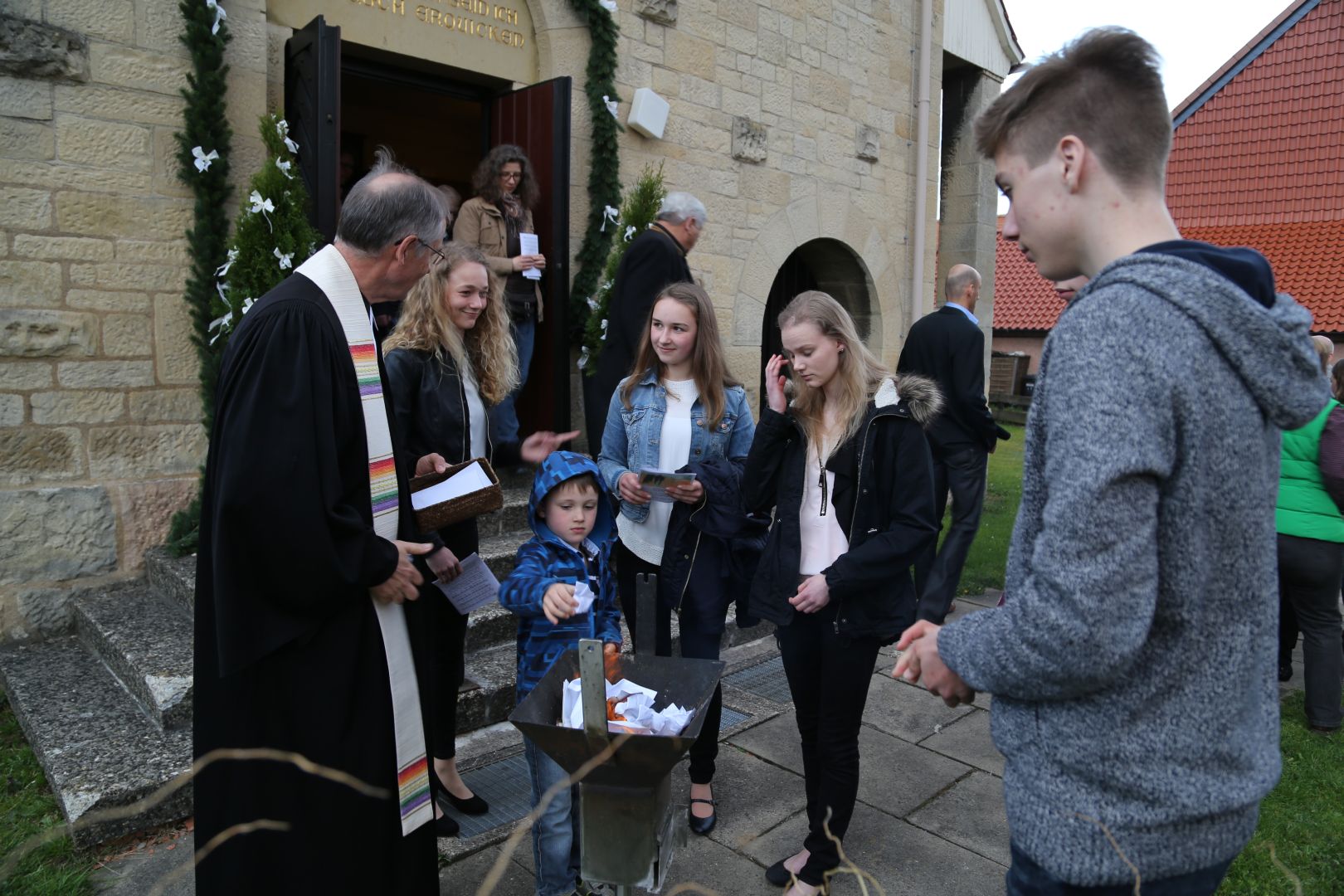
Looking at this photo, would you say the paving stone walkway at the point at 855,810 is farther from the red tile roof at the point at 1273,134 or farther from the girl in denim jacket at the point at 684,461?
the red tile roof at the point at 1273,134

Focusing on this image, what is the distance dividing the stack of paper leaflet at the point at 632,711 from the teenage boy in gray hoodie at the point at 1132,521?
2.96 feet

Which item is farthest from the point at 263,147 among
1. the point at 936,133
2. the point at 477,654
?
the point at 936,133

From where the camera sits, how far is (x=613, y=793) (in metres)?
1.96

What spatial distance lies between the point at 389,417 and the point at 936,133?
27.7ft

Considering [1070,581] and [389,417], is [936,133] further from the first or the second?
[1070,581]

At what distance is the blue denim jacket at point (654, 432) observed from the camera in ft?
11.4

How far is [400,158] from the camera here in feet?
31.6

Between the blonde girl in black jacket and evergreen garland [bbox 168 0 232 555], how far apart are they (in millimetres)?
3053

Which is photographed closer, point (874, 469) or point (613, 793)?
point (613, 793)

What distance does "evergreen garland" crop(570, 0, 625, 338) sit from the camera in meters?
6.20

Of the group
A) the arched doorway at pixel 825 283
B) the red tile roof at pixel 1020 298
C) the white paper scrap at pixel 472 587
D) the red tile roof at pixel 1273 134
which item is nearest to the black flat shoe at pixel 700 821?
the white paper scrap at pixel 472 587

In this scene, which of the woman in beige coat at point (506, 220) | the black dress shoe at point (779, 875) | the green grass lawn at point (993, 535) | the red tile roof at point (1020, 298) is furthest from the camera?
the red tile roof at point (1020, 298)

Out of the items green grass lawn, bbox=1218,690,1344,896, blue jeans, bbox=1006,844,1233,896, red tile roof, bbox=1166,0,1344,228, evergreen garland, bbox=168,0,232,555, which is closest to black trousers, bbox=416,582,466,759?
evergreen garland, bbox=168,0,232,555

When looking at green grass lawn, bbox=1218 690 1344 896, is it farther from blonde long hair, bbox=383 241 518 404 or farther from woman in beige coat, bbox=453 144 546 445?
woman in beige coat, bbox=453 144 546 445
